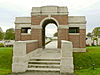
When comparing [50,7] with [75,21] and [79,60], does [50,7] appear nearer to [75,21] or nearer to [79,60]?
[75,21]

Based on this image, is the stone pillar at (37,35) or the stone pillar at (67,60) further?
the stone pillar at (37,35)

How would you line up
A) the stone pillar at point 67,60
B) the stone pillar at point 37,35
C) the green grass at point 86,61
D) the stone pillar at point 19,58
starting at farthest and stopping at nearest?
the stone pillar at point 37,35
the green grass at point 86,61
the stone pillar at point 19,58
the stone pillar at point 67,60

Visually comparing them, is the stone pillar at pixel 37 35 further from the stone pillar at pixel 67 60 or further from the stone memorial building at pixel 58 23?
the stone pillar at pixel 67 60

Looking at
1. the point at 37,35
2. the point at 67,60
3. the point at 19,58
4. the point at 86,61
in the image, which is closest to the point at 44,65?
the point at 67,60

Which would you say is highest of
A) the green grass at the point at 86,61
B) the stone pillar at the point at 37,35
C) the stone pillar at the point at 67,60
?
the stone pillar at the point at 37,35

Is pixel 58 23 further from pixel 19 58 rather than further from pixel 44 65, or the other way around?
pixel 19 58

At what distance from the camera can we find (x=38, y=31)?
1216 centimetres

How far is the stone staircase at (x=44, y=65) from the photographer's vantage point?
22.3ft

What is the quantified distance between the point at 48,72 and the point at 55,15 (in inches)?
304

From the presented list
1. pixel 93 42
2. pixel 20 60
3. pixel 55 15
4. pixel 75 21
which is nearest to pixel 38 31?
pixel 55 15

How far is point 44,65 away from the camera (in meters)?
7.21

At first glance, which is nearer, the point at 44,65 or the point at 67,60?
the point at 67,60

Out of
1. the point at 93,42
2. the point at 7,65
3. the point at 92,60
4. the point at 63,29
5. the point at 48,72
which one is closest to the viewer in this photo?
the point at 48,72

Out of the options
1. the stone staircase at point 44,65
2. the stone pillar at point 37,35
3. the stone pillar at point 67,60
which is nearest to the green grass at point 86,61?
the stone pillar at point 67,60
